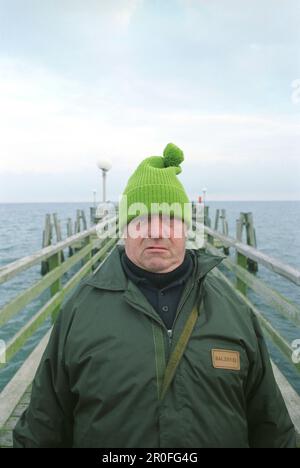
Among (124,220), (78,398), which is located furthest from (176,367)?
(124,220)

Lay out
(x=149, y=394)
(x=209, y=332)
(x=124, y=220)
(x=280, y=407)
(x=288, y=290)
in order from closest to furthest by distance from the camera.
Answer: (x=149, y=394) < (x=209, y=332) < (x=280, y=407) < (x=124, y=220) < (x=288, y=290)

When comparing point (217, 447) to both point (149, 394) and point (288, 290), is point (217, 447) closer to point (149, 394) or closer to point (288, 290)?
point (149, 394)

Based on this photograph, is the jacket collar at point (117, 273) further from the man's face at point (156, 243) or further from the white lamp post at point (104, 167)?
the white lamp post at point (104, 167)

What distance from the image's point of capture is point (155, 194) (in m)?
1.79

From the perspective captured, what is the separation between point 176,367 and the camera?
1.49 meters

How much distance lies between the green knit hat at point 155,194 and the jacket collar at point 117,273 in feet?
0.54

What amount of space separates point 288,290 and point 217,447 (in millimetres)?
11884

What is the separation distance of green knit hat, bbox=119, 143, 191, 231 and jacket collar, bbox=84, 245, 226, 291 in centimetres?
17

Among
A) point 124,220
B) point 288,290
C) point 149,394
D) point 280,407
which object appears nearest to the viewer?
point 149,394

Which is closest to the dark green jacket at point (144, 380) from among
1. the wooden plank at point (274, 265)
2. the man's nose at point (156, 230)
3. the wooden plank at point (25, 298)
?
the man's nose at point (156, 230)

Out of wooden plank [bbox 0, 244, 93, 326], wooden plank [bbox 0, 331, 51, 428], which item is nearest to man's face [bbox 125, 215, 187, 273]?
wooden plank [bbox 0, 244, 93, 326]
